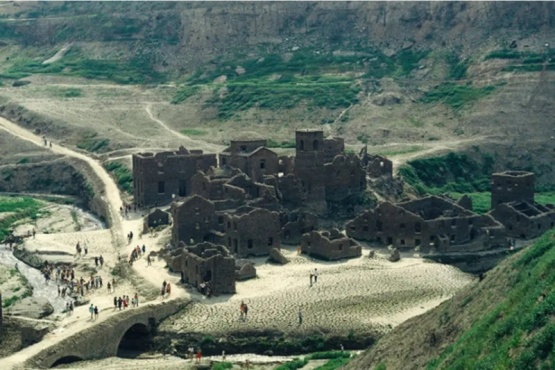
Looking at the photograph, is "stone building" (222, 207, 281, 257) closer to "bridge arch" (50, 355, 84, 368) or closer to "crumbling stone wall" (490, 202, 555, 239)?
"crumbling stone wall" (490, 202, 555, 239)

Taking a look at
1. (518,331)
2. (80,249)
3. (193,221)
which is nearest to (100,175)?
(80,249)

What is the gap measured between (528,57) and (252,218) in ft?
192

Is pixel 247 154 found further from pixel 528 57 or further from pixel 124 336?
pixel 528 57

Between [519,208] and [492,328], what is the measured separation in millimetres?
45894

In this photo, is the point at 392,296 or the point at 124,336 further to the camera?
the point at 392,296

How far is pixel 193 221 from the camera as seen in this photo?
2719 inches

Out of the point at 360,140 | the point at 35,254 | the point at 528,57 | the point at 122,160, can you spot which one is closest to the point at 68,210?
the point at 122,160

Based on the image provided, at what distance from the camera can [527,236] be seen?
243 feet

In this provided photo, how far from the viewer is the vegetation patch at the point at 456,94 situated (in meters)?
112

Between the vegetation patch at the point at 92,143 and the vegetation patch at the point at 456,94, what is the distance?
31.6 metres

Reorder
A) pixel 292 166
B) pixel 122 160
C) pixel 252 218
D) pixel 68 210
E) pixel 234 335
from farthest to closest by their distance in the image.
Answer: pixel 122 160
pixel 68 210
pixel 292 166
pixel 252 218
pixel 234 335

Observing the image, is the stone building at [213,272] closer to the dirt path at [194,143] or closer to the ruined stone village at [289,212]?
the ruined stone village at [289,212]

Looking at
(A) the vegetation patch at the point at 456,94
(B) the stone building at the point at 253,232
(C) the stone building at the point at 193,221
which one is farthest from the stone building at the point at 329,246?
(A) the vegetation patch at the point at 456,94

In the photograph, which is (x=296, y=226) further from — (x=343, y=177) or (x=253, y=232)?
(x=343, y=177)
